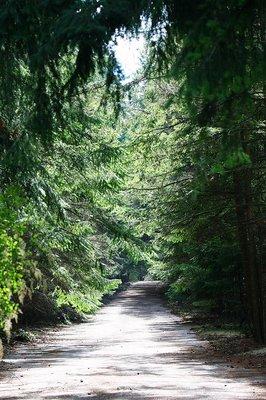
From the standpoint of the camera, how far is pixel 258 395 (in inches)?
Answer: 336

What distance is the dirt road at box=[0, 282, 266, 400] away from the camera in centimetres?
902

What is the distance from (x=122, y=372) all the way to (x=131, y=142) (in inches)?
227

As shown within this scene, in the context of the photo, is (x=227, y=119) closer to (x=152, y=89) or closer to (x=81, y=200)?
(x=152, y=89)

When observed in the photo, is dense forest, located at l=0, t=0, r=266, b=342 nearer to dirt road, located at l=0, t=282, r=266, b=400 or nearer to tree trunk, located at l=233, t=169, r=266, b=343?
tree trunk, located at l=233, t=169, r=266, b=343

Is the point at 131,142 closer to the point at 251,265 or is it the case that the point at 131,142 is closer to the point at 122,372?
the point at 251,265

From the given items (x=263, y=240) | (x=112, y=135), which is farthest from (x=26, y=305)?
(x=263, y=240)

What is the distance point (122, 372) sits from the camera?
1181cm

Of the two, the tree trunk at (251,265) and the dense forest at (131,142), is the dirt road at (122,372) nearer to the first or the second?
the dense forest at (131,142)

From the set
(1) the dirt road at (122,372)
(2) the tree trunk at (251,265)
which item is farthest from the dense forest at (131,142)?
(1) the dirt road at (122,372)

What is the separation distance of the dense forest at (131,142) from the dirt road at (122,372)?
1.53 meters

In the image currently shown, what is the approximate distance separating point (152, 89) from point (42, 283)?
7.05 metres

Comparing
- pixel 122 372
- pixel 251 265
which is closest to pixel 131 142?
pixel 251 265

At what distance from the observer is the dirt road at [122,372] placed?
9023 mm

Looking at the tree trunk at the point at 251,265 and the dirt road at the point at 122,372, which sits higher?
the tree trunk at the point at 251,265
